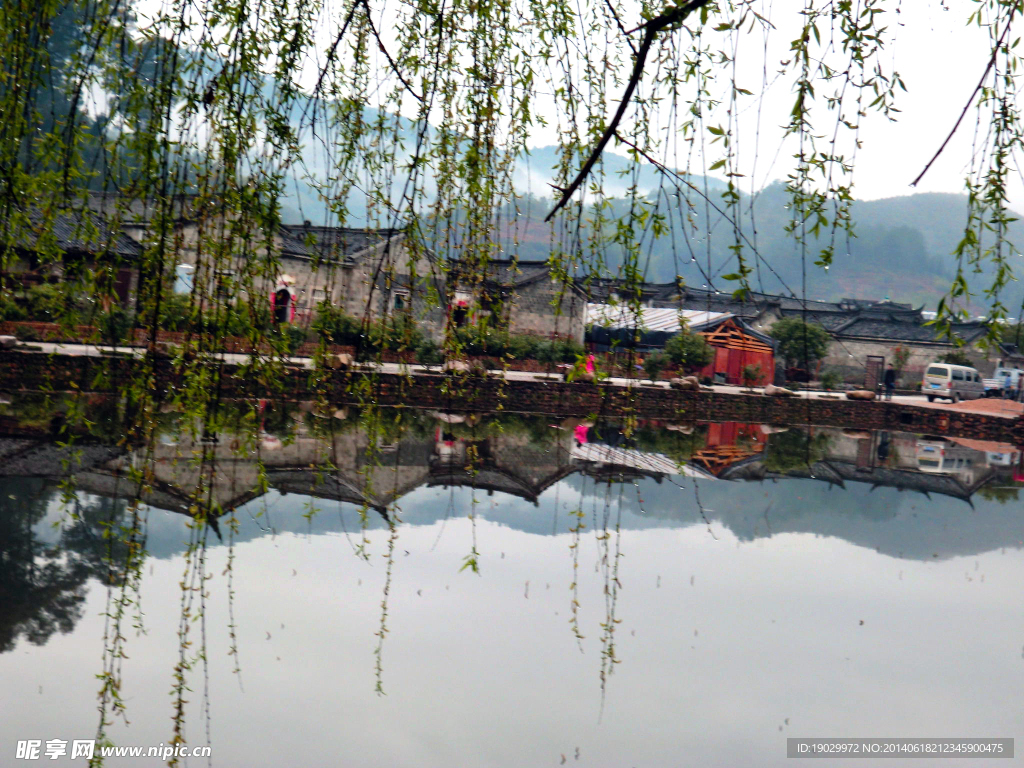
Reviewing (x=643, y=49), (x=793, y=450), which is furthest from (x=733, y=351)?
(x=643, y=49)

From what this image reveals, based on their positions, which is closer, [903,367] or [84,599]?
[84,599]

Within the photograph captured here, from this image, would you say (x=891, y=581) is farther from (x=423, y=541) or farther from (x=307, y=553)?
(x=307, y=553)

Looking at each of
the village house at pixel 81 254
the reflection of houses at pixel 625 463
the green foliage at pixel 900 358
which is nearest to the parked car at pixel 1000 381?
the green foliage at pixel 900 358

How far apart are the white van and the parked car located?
67.4 inches

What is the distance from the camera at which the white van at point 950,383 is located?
26859 mm

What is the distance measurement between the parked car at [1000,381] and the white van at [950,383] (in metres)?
1.71

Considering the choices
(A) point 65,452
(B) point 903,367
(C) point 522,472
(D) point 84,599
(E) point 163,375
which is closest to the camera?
(D) point 84,599

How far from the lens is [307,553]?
23.0ft

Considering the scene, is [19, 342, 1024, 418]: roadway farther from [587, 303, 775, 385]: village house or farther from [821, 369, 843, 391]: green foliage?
[587, 303, 775, 385]: village house

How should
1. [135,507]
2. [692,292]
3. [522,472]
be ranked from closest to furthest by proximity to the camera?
[135,507] → [522,472] → [692,292]

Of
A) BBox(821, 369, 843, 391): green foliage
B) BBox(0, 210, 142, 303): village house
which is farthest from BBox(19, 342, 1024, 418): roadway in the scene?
BBox(0, 210, 142, 303): village house

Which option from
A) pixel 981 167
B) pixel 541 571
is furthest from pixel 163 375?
pixel 981 167

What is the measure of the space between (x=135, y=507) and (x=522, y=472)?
956 cm

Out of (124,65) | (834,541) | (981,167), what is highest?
(124,65)
